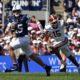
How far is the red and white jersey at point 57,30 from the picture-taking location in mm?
15398

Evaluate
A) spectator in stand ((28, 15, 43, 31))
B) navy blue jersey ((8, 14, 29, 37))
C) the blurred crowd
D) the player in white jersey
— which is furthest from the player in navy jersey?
spectator in stand ((28, 15, 43, 31))

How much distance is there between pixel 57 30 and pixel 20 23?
139 cm

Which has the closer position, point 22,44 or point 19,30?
point 22,44

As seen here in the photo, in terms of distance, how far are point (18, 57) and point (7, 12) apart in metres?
7.34

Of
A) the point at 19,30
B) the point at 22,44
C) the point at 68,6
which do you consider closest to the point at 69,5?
the point at 68,6

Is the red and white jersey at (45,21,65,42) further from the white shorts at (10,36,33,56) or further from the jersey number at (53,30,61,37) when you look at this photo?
the white shorts at (10,36,33,56)

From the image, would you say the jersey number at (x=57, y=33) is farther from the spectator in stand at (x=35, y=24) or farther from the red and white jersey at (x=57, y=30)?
the spectator in stand at (x=35, y=24)

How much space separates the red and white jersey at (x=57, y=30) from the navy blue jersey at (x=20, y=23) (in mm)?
1015

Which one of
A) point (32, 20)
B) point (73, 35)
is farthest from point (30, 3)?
point (73, 35)

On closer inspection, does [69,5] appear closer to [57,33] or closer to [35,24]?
[35,24]

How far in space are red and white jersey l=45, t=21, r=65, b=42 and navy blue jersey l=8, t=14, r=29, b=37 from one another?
1015mm

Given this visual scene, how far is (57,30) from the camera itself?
15461 millimetres

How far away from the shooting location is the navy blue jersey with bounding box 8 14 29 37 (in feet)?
47.4

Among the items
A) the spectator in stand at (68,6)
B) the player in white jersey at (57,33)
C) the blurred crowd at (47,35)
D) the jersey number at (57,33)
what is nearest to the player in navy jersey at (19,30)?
the player in white jersey at (57,33)
